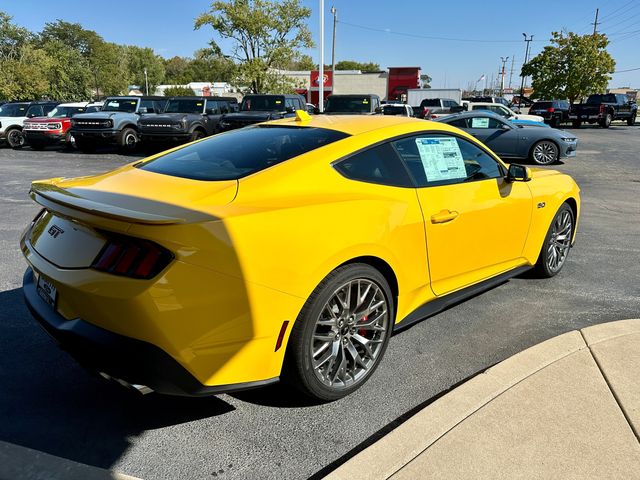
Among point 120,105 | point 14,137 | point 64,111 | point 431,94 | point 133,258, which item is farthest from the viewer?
point 431,94

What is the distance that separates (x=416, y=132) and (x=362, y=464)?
2142 mm

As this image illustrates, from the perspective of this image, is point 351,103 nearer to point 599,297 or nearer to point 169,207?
point 599,297

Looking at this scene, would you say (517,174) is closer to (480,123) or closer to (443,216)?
(443,216)

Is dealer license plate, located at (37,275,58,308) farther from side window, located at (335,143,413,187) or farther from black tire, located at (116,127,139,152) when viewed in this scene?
black tire, located at (116,127,139,152)

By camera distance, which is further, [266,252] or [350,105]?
[350,105]

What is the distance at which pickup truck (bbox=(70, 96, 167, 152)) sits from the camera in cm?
1571


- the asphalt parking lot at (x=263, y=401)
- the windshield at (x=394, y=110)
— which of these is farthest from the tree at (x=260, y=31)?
the asphalt parking lot at (x=263, y=401)

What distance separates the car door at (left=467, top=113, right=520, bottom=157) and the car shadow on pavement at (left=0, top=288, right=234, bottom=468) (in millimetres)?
12277

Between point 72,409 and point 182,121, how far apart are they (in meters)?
13.0

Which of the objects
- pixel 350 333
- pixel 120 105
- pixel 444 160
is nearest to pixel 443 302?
pixel 350 333

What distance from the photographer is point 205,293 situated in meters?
2.14

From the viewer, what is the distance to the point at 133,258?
7.01 ft

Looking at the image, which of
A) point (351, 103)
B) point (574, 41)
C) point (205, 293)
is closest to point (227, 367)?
point (205, 293)

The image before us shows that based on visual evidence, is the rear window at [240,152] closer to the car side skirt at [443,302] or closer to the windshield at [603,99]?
the car side skirt at [443,302]
